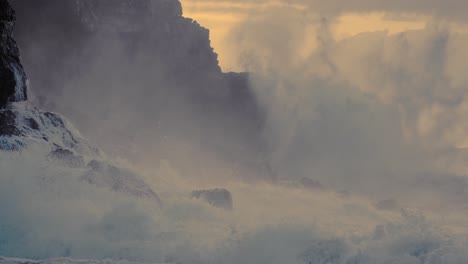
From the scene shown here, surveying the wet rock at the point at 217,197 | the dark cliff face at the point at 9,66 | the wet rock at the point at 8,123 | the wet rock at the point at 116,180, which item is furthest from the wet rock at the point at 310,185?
the wet rock at the point at 8,123

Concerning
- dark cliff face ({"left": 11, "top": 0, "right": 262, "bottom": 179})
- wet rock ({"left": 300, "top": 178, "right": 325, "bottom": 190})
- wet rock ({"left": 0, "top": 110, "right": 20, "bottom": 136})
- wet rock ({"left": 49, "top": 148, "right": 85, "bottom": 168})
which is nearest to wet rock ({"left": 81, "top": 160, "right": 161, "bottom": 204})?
wet rock ({"left": 49, "top": 148, "right": 85, "bottom": 168})

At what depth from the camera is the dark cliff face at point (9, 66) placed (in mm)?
24734

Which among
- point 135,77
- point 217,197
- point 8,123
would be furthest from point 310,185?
point 8,123

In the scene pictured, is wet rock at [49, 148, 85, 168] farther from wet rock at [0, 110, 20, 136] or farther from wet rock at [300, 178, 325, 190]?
wet rock at [300, 178, 325, 190]

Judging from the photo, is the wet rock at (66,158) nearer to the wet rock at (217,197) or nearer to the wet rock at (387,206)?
the wet rock at (217,197)

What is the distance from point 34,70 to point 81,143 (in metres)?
30.5

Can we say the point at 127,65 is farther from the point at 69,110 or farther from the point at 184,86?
the point at 69,110

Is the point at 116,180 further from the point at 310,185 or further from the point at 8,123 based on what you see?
the point at 310,185

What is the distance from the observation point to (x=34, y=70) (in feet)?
187

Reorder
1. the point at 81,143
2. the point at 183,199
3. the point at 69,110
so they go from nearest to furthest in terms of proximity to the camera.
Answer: the point at 183,199, the point at 81,143, the point at 69,110

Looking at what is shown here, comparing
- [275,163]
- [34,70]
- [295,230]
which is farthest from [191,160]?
[295,230]

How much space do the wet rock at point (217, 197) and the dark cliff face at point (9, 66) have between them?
7563 millimetres

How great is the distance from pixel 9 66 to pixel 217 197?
9325 mm

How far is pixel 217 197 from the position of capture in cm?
2922
